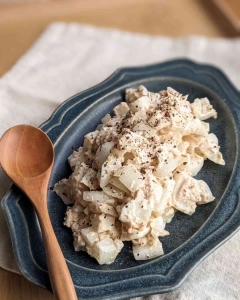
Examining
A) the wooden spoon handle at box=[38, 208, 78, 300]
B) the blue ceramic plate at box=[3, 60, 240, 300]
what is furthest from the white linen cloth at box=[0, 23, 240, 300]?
the wooden spoon handle at box=[38, 208, 78, 300]

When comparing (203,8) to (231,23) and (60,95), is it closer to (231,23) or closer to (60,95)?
(231,23)

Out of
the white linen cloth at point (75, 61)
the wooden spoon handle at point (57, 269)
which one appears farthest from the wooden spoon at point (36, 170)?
the white linen cloth at point (75, 61)

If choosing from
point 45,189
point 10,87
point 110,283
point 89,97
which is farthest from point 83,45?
point 110,283

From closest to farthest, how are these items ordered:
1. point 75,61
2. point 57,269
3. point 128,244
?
point 57,269
point 128,244
point 75,61

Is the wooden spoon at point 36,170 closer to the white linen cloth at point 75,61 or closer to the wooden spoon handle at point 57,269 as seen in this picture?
the wooden spoon handle at point 57,269

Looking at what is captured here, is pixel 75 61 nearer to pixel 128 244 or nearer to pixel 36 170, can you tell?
pixel 36 170

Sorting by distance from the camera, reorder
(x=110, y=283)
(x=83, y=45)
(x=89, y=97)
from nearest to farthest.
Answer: (x=110, y=283)
(x=89, y=97)
(x=83, y=45)

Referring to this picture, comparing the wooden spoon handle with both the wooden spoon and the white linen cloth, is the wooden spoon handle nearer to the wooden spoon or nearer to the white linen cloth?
the wooden spoon

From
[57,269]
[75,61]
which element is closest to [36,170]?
[57,269]
